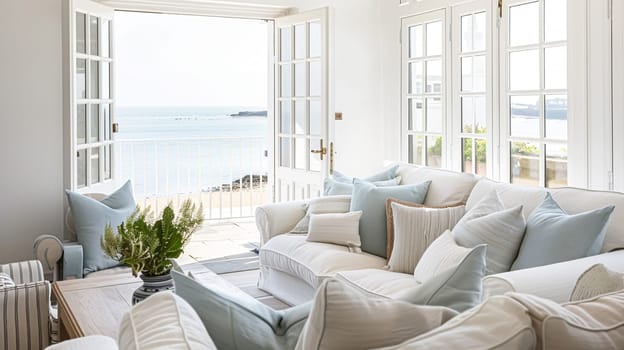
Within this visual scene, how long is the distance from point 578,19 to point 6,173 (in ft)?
13.6

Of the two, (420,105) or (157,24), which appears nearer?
(420,105)

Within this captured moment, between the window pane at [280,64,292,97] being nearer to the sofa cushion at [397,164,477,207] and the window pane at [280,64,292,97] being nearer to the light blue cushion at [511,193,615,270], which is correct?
the sofa cushion at [397,164,477,207]

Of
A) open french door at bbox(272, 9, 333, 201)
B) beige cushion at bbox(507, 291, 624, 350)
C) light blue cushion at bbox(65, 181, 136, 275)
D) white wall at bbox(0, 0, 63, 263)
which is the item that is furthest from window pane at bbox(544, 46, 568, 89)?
white wall at bbox(0, 0, 63, 263)

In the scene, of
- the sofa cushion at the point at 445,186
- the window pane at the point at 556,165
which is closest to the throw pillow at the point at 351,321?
the sofa cushion at the point at 445,186

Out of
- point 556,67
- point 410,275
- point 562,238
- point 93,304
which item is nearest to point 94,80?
point 93,304

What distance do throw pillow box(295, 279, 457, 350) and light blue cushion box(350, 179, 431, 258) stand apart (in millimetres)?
2760

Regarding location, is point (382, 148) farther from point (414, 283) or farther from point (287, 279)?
point (414, 283)

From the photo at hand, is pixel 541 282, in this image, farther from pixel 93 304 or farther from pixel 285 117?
pixel 285 117

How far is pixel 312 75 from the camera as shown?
18.8ft

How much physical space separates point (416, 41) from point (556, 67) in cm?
169

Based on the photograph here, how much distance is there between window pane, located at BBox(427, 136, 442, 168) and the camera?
5.48 meters

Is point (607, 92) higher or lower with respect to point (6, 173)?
higher

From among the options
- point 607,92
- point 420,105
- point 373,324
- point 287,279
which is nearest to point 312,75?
point 420,105

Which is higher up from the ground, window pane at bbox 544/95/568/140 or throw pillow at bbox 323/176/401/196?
window pane at bbox 544/95/568/140
